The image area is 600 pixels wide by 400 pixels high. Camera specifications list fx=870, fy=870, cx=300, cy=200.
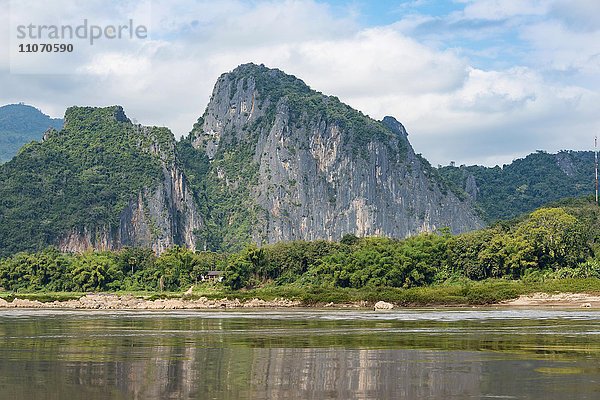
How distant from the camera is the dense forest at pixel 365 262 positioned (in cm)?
7331

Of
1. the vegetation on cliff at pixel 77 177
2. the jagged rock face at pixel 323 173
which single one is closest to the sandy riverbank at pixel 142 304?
the vegetation on cliff at pixel 77 177

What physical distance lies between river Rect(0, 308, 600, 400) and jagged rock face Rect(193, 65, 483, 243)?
137521mm

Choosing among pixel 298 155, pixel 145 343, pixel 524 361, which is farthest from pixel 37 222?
pixel 524 361

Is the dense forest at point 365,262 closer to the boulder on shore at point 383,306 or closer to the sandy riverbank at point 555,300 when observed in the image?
the sandy riverbank at point 555,300

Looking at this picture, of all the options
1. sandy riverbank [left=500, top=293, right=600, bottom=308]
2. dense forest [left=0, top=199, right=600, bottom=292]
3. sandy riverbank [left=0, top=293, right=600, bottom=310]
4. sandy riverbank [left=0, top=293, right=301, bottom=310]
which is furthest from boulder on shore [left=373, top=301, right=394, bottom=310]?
dense forest [left=0, top=199, right=600, bottom=292]

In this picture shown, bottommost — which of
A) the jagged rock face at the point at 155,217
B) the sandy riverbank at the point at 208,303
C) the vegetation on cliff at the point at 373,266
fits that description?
the sandy riverbank at the point at 208,303

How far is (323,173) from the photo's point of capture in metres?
Result: 179

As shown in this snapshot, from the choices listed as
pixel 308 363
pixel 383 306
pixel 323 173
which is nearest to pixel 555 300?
pixel 383 306

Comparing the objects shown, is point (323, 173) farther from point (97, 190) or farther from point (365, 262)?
point (365, 262)

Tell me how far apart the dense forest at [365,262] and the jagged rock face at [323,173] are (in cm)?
6753

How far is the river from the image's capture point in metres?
16.1

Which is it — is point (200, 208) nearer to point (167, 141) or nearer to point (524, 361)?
point (167, 141)

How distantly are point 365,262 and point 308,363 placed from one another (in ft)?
191

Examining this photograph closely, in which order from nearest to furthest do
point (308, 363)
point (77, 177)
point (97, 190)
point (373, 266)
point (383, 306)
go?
1. point (308, 363)
2. point (383, 306)
3. point (373, 266)
4. point (97, 190)
5. point (77, 177)
